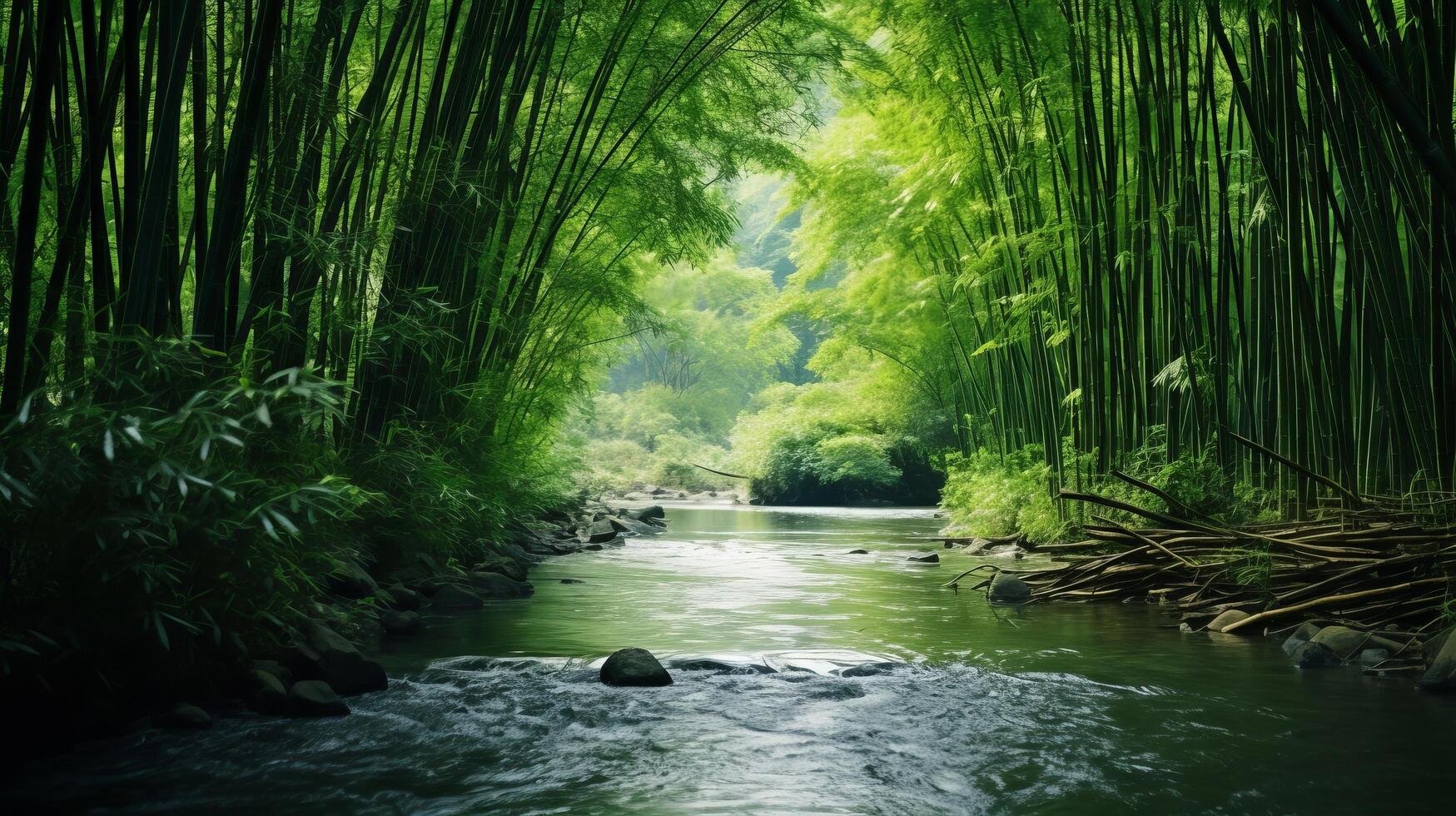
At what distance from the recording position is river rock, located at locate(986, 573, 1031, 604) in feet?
16.1

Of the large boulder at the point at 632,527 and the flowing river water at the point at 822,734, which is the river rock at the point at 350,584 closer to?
the flowing river water at the point at 822,734

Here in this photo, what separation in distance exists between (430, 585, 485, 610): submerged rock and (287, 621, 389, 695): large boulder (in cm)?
170

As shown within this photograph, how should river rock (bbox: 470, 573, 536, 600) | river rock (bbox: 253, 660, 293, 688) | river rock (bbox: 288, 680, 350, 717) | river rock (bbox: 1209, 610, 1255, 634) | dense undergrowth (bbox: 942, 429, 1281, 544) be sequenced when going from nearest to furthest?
river rock (bbox: 288, 680, 350, 717), river rock (bbox: 253, 660, 293, 688), river rock (bbox: 1209, 610, 1255, 634), dense undergrowth (bbox: 942, 429, 1281, 544), river rock (bbox: 470, 573, 536, 600)

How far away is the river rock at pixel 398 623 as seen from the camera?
154 inches

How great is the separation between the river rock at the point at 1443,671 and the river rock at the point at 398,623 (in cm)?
331

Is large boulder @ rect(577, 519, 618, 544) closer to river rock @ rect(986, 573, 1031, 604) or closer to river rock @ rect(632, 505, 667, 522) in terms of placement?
river rock @ rect(632, 505, 667, 522)

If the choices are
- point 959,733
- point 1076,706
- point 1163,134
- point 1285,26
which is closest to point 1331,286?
point 1285,26

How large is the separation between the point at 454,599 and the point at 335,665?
182 cm

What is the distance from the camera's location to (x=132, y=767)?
2.15m

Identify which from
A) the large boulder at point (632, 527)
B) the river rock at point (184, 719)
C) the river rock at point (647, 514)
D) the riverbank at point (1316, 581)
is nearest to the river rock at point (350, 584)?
the river rock at point (184, 719)

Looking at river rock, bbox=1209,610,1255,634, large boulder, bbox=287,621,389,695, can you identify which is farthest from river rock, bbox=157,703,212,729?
river rock, bbox=1209,610,1255,634

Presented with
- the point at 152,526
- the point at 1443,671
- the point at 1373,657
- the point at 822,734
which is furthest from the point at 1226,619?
the point at 152,526

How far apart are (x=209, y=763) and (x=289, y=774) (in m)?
0.18

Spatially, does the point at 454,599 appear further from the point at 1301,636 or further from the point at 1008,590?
the point at 1301,636
